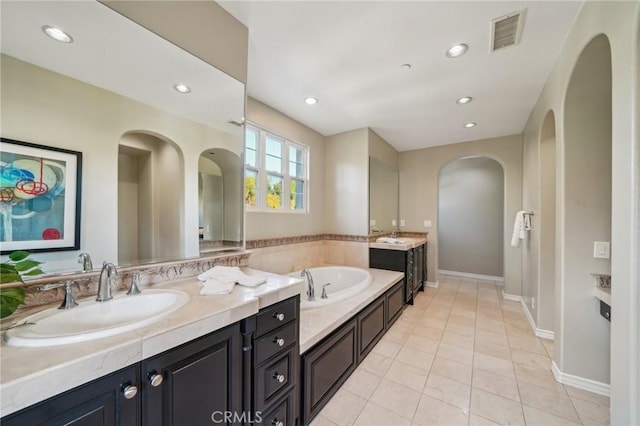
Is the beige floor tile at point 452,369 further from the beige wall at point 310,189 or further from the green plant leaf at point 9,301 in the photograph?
the green plant leaf at point 9,301

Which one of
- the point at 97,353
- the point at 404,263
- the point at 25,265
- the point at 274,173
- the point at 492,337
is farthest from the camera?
the point at 404,263

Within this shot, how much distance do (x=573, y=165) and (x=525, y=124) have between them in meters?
2.11

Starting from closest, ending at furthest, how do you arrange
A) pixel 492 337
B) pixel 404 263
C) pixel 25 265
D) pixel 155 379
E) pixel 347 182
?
pixel 155 379
pixel 25 265
pixel 492 337
pixel 404 263
pixel 347 182

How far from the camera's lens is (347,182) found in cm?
373

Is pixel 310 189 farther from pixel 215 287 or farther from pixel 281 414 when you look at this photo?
pixel 281 414

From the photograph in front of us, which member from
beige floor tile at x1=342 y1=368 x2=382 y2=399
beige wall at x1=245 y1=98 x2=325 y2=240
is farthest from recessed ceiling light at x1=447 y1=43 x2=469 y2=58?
beige floor tile at x1=342 y1=368 x2=382 y2=399

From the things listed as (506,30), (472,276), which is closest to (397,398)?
(506,30)

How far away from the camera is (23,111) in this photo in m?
1.01

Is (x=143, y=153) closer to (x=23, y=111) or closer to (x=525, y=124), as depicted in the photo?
(x=23, y=111)

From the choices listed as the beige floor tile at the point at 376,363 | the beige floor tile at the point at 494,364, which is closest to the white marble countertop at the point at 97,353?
the beige floor tile at the point at 376,363

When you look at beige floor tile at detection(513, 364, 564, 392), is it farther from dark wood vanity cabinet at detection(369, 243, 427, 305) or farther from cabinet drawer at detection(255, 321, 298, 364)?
cabinet drawer at detection(255, 321, 298, 364)

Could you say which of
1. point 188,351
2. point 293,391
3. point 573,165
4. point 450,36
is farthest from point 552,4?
point 293,391

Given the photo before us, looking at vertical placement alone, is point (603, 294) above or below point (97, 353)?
below

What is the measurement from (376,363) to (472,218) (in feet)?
14.2
